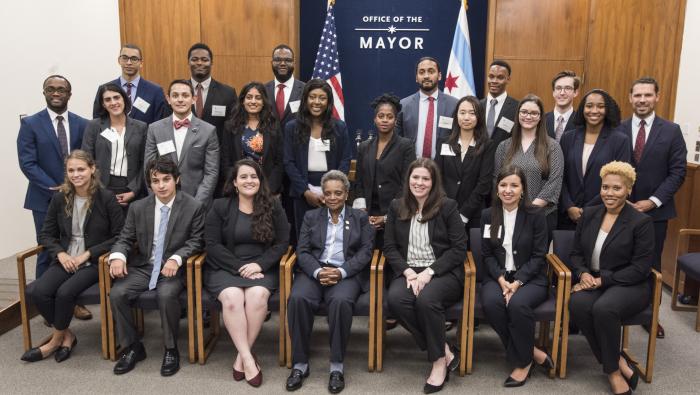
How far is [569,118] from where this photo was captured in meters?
4.00

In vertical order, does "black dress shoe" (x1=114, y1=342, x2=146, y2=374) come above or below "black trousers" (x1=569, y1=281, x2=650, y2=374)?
below

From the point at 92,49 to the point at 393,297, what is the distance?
433cm

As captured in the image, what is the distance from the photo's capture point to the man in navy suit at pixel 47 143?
12.6 feet

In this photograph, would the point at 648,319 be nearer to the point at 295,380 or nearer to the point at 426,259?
the point at 426,259

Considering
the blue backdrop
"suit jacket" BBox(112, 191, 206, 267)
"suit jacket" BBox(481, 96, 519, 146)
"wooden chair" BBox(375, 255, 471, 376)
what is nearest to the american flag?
the blue backdrop

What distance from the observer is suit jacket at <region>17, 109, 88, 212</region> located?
387cm

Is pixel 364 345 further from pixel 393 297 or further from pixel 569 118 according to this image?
pixel 569 118

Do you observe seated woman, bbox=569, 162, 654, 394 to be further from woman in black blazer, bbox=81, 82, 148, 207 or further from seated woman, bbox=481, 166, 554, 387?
woman in black blazer, bbox=81, 82, 148, 207

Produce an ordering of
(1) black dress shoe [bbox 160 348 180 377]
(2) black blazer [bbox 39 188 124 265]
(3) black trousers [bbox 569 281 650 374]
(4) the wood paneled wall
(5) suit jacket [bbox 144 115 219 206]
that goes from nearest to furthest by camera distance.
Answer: (3) black trousers [bbox 569 281 650 374], (1) black dress shoe [bbox 160 348 180 377], (2) black blazer [bbox 39 188 124 265], (5) suit jacket [bbox 144 115 219 206], (4) the wood paneled wall

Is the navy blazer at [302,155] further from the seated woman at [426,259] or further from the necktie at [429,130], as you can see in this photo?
the seated woman at [426,259]

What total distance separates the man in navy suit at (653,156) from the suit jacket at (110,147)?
321 centimetres

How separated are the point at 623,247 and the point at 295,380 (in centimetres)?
191

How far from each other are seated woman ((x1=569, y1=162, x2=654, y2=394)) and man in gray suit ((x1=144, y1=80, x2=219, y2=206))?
93.2 inches

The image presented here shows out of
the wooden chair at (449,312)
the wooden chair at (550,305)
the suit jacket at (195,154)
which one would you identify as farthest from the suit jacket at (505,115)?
the suit jacket at (195,154)
